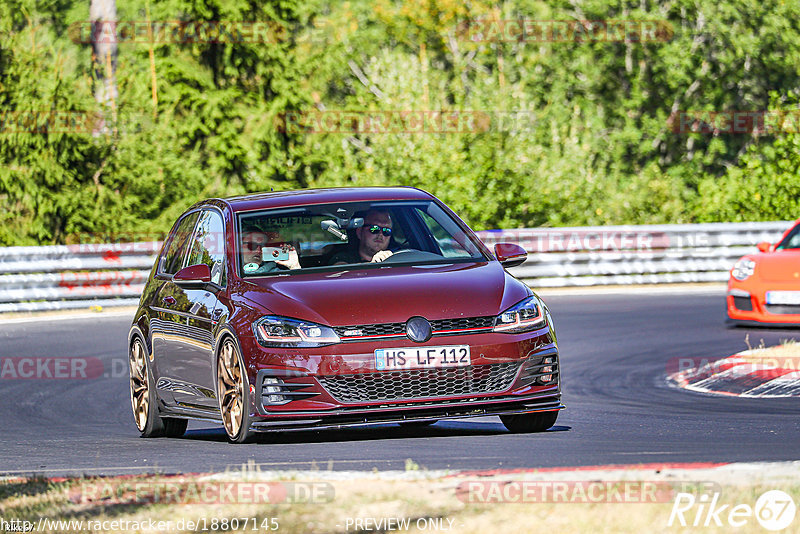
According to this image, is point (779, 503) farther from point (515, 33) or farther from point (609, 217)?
point (515, 33)

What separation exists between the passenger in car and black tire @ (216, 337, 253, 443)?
59 centimetres

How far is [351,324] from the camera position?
9000 millimetres

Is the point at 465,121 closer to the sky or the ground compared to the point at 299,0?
closer to the ground

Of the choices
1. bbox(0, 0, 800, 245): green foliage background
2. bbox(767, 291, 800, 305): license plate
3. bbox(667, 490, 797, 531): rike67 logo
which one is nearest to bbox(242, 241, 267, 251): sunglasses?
bbox(667, 490, 797, 531): rike67 logo

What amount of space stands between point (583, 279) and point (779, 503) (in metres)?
20.4

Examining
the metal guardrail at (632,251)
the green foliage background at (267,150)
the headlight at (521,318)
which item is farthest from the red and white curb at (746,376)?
the green foliage background at (267,150)

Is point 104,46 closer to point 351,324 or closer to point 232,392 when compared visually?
point 232,392

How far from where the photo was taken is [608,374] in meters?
14.9

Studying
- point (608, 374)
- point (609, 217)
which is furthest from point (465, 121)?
point (608, 374)

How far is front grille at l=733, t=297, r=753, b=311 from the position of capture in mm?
18594

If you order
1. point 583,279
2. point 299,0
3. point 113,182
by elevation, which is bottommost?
point 583,279

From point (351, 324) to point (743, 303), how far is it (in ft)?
34.9

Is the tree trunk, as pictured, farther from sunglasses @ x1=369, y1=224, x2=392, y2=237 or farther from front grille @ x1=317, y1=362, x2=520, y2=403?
front grille @ x1=317, y1=362, x2=520, y2=403

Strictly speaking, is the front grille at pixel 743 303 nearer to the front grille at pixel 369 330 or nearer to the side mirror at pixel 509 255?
the side mirror at pixel 509 255
